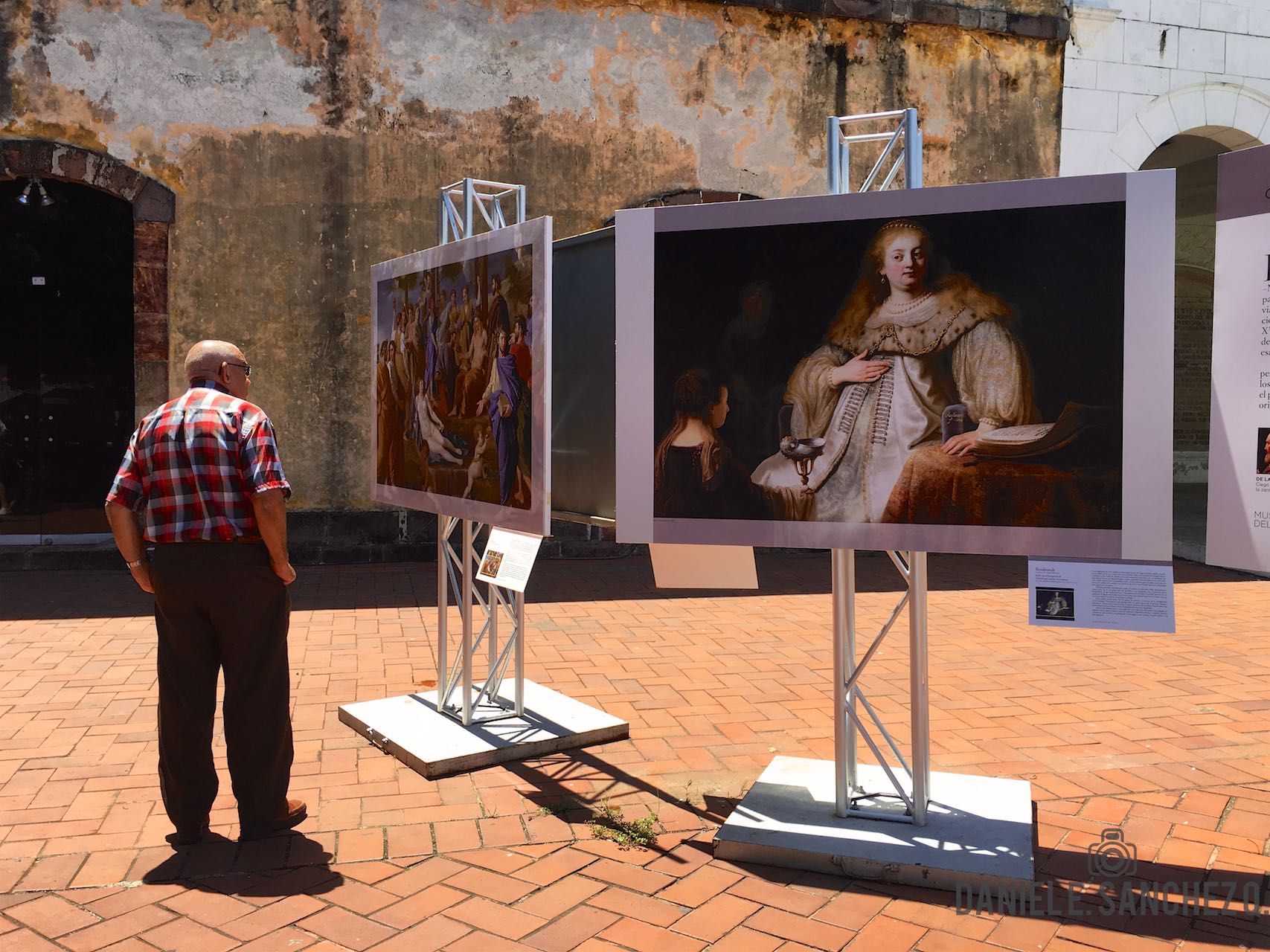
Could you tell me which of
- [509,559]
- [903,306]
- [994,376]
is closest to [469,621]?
[509,559]

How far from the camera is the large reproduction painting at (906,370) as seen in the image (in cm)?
338

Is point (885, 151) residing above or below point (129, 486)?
above

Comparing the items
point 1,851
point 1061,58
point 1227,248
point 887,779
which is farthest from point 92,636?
point 1061,58

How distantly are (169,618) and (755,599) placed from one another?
5.62 meters

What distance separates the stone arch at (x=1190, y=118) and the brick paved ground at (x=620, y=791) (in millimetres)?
5711

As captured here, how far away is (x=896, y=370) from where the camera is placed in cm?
363

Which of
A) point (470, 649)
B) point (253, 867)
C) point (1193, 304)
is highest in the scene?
point (1193, 304)

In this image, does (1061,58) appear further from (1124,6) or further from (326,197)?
(326,197)

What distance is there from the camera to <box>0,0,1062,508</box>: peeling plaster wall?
9719mm

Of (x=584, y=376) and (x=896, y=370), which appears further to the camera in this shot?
(x=584, y=376)

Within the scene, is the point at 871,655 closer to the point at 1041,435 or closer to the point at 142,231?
the point at 1041,435

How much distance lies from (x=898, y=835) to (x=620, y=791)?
1.16 meters

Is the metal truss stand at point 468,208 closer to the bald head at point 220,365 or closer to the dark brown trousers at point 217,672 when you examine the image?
the bald head at point 220,365

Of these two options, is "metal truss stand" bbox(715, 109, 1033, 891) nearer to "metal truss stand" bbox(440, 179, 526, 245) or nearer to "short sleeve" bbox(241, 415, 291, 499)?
"metal truss stand" bbox(440, 179, 526, 245)
